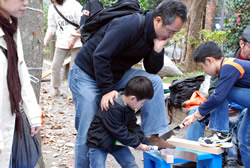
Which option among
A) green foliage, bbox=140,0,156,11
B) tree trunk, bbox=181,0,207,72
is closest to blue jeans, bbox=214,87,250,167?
green foliage, bbox=140,0,156,11

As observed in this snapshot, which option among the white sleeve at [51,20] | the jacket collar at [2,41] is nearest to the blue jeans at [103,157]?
the jacket collar at [2,41]

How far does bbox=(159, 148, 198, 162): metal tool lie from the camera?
3.17 metres

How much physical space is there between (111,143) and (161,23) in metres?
1.14

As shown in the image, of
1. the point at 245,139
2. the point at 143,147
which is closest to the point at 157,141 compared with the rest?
the point at 143,147

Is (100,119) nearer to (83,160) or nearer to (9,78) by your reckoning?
(83,160)

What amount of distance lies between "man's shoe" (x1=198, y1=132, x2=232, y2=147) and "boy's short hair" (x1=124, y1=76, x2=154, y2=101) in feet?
3.13

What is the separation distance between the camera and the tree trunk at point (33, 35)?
3.25 m

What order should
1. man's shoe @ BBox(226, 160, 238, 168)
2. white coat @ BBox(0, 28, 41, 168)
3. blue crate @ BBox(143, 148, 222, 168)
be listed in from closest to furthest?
white coat @ BBox(0, 28, 41, 168) → blue crate @ BBox(143, 148, 222, 168) → man's shoe @ BBox(226, 160, 238, 168)

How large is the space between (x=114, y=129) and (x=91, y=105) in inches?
12.6

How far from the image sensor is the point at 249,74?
3365 millimetres

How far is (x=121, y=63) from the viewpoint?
10.1 ft

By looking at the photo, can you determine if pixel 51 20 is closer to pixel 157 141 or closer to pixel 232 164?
pixel 157 141

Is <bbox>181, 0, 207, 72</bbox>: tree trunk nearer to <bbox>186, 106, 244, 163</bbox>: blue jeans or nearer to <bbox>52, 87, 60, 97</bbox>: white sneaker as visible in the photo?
<bbox>52, 87, 60, 97</bbox>: white sneaker

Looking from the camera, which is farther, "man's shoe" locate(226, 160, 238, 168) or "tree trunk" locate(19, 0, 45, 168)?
"man's shoe" locate(226, 160, 238, 168)
